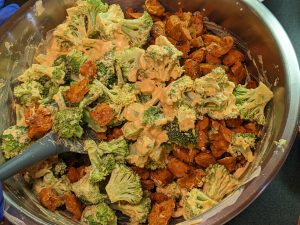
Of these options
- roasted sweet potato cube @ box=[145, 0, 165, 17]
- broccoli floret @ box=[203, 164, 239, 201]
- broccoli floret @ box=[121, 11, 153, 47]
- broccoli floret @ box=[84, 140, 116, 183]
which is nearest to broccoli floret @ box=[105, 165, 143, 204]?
broccoli floret @ box=[84, 140, 116, 183]

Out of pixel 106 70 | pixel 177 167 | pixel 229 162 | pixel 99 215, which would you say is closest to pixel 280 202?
pixel 229 162

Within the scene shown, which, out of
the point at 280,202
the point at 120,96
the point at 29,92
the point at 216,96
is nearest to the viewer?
the point at 216,96

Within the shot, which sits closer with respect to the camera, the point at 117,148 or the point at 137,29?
the point at 117,148

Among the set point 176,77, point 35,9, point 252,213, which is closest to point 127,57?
point 176,77

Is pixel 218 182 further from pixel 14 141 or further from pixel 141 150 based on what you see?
pixel 14 141

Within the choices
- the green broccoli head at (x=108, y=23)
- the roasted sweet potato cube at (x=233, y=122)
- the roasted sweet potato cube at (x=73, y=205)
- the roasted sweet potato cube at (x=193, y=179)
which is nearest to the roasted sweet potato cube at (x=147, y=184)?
the roasted sweet potato cube at (x=193, y=179)

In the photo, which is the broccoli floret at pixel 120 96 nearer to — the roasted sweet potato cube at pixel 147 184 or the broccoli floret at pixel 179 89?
the broccoli floret at pixel 179 89

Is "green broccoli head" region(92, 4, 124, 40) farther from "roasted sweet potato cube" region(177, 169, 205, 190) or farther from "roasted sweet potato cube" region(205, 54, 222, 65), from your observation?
"roasted sweet potato cube" region(177, 169, 205, 190)
